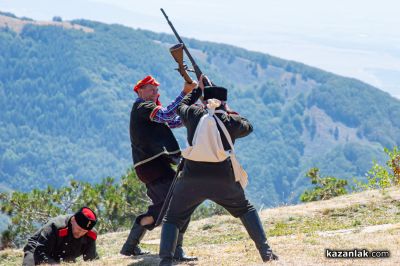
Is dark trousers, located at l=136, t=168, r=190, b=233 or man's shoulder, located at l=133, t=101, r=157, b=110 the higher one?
man's shoulder, located at l=133, t=101, r=157, b=110

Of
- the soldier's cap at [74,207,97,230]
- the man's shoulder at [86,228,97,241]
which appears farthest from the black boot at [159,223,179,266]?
the man's shoulder at [86,228,97,241]

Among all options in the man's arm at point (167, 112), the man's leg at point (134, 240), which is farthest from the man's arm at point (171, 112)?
the man's leg at point (134, 240)

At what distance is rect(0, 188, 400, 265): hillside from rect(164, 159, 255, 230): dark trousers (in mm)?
932

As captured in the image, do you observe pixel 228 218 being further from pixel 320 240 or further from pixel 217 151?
pixel 217 151

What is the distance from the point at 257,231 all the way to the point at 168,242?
1.02 metres

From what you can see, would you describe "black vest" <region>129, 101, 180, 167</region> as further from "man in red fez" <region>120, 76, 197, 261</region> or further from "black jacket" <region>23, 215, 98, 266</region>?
"black jacket" <region>23, 215, 98, 266</region>

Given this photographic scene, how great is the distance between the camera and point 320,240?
11.0 metres

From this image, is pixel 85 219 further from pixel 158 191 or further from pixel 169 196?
pixel 169 196

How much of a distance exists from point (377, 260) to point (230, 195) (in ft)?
6.02

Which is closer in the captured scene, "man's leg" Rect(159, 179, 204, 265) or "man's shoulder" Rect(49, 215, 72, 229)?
"man's leg" Rect(159, 179, 204, 265)

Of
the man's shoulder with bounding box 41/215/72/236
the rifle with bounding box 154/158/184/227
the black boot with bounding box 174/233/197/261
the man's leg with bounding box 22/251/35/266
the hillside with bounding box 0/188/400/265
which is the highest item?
the rifle with bounding box 154/158/184/227

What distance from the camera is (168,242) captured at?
9148 mm

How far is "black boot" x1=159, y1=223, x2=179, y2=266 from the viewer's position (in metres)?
9.13

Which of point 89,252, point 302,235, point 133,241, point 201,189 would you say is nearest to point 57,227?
point 89,252
